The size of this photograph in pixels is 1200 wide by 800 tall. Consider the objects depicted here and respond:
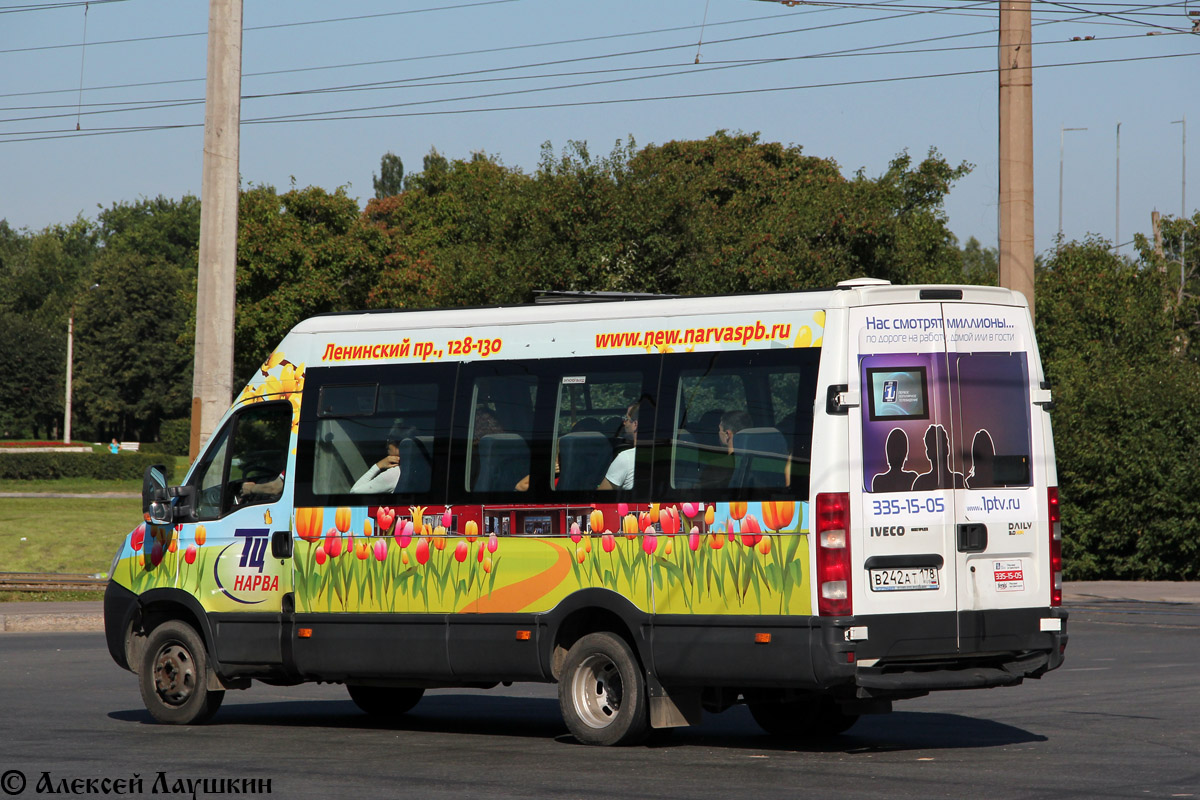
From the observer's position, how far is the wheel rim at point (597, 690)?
9719 millimetres

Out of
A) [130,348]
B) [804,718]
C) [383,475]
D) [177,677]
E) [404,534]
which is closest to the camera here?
[804,718]

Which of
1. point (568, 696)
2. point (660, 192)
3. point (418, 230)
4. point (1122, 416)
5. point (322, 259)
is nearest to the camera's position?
point (568, 696)

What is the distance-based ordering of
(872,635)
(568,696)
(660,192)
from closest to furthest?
(872,635), (568,696), (660,192)

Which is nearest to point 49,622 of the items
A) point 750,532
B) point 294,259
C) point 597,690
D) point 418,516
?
point 418,516

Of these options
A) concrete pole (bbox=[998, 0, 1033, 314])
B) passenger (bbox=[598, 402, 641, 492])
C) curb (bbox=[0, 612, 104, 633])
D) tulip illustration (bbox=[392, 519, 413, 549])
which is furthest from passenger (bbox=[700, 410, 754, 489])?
curb (bbox=[0, 612, 104, 633])

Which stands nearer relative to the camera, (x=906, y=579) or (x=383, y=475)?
(x=906, y=579)

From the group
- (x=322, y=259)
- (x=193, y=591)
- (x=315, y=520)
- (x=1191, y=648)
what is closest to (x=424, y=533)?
(x=315, y=520)

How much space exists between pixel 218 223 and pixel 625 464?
414 inches

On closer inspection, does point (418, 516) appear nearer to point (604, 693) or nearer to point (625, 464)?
point (625, 464)

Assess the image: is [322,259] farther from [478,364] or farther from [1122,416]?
[478,364]

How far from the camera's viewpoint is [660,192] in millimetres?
36906

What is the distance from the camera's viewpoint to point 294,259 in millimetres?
60344

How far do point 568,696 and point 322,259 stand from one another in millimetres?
52310

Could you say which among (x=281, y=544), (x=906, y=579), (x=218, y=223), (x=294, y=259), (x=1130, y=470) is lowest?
(x=906, y=579)
